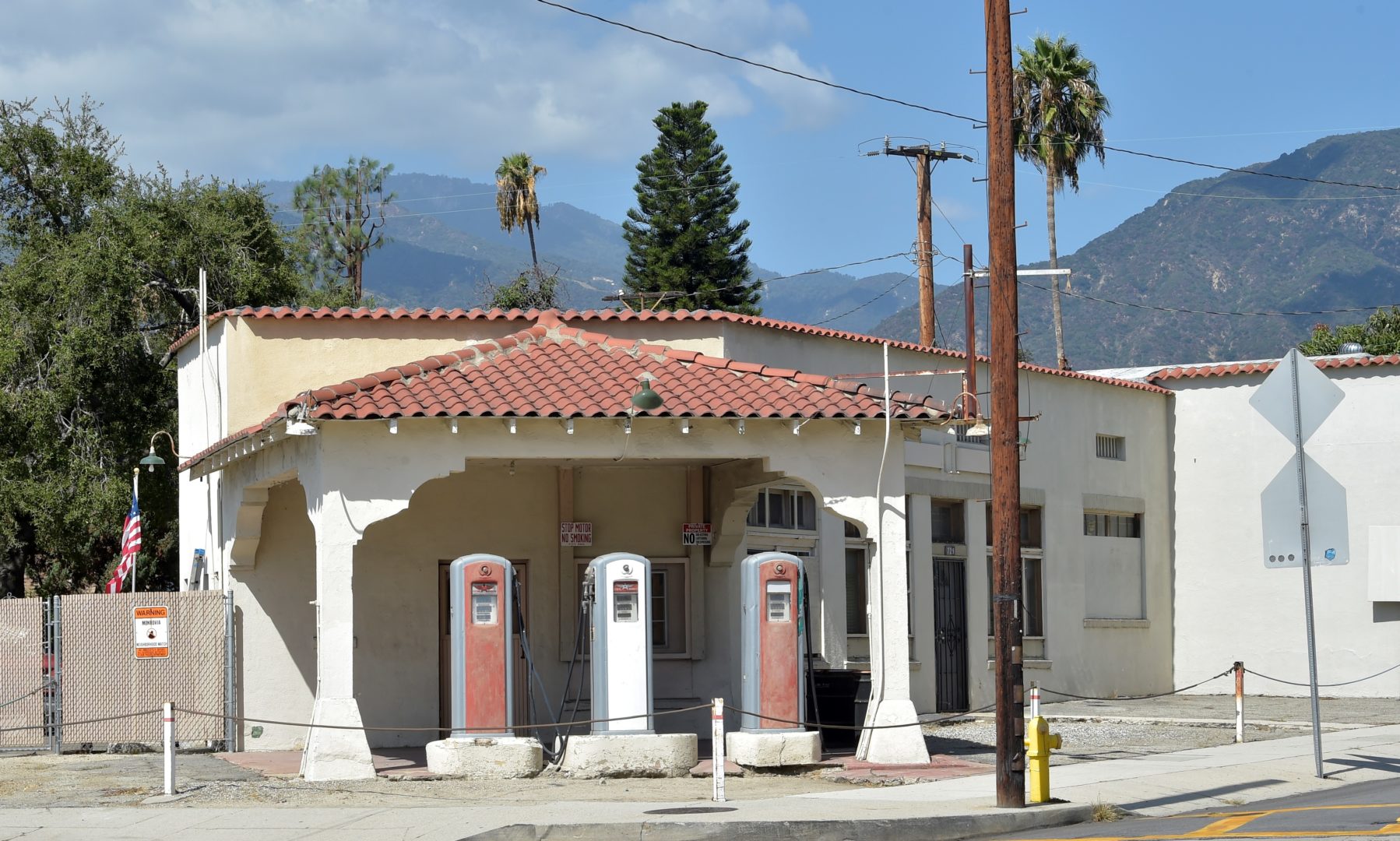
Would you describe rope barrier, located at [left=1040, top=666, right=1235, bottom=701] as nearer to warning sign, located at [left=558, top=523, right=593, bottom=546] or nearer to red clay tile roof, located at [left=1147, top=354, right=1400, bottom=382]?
red clay tile roof, located at [left=1147, top=354, right=1400, bottom=382]

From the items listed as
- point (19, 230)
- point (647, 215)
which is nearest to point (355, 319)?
point (19, 230)

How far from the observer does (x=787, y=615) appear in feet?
54.1

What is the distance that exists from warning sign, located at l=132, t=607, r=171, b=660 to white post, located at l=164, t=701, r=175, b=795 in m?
4.98

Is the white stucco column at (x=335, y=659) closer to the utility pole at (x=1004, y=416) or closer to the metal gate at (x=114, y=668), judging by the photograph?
the metal gate at (x=114, y=668)

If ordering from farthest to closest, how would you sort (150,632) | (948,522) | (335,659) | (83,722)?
(948,522)
(150,632)
(83,722)
(335,659)

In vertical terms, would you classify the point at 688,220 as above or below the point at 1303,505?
above

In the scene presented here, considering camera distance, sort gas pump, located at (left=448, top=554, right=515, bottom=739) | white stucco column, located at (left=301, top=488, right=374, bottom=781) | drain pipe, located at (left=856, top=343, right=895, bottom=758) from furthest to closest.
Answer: drain pipe, located at (left=856, top=343, right=895, bottom=758) < gas pump, located at (left=448, top=554, right=515, bottom=739) < white stucco column, located at (left=301, top=488, right=374, bottom=781)

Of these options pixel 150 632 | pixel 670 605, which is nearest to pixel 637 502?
pixel 670 605

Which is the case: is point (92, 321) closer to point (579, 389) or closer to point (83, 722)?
point (83, 722)

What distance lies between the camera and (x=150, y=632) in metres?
19.0

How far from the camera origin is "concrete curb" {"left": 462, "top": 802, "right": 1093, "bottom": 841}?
11.6 metres

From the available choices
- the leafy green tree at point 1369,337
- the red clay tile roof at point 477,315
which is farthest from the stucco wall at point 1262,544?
the leafy green tree at point 1369,337

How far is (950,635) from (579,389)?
32.1ft

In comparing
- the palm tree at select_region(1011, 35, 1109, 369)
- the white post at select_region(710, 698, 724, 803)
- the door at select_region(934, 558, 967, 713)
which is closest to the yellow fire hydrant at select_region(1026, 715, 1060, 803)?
the white post at select_region(710, 698, 724, 803)
